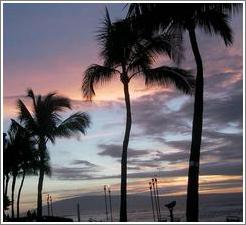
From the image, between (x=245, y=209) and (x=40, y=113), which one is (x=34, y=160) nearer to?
(x=40, y=113)

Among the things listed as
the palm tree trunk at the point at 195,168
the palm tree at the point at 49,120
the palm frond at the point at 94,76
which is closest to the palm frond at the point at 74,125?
the palm tree at the point at 49,120

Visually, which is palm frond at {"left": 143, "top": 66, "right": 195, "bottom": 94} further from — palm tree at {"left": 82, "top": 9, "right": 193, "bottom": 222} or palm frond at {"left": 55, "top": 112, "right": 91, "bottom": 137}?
palm frond at {"left": 55, "top": 112, "right": 91, "bottom": 137}

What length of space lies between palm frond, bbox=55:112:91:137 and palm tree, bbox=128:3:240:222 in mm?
11746

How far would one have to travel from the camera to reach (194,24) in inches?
444

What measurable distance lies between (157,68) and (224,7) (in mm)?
3937

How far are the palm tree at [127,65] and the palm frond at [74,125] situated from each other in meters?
7.95

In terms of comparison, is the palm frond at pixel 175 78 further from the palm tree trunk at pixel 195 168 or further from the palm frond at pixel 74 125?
the palm frond at pixel 74 125

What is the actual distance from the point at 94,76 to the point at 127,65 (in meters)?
1.20

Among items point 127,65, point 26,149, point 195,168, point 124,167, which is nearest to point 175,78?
point 127,65

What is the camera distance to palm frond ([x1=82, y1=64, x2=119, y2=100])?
48.6 feet

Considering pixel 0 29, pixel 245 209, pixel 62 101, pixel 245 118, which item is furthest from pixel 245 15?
pixel 62 101

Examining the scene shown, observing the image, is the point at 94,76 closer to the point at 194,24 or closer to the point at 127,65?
the point at 127,65

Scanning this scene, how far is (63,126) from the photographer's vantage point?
2273 centimetres

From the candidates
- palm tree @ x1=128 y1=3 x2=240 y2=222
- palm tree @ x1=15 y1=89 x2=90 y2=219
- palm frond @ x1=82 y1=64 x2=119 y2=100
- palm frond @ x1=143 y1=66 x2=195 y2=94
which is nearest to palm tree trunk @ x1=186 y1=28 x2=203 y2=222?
palm tree @ x1=128 y1=3 x2=240 y2=222
